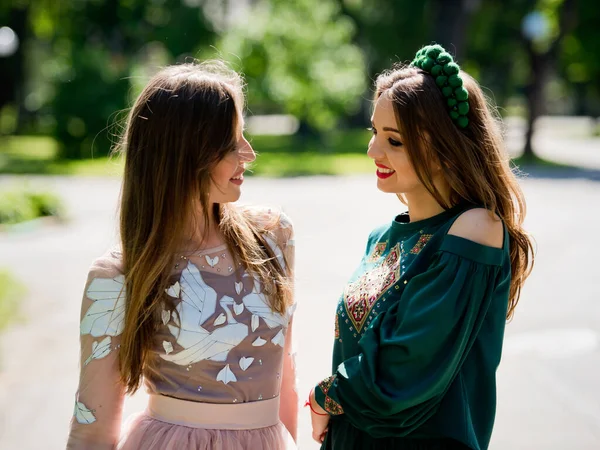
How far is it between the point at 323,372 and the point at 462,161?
Result: 4.09 metres

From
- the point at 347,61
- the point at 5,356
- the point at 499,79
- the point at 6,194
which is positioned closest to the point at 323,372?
the point at 5,356

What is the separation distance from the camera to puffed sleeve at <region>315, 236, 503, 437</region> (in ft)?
6.23

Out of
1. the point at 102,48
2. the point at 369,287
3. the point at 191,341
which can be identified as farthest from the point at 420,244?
the point at 102,48

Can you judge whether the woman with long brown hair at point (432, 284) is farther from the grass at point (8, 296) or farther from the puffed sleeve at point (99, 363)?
the grass at point (8, 296)

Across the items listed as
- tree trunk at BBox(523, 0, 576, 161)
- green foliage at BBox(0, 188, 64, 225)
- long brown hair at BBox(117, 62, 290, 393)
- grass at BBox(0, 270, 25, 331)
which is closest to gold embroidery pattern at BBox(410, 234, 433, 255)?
long brown hair at BBox(117, 62, 290, 393)

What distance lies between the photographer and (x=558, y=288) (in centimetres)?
883

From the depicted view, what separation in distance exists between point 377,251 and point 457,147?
449mm

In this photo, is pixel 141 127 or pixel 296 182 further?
pixel 296 182

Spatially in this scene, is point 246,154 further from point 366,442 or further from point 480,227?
point 366,442

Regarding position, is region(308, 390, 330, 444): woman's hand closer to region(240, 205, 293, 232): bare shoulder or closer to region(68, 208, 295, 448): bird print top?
region(68, 208, 295, 448): bird print top

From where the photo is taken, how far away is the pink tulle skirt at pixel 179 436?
2021 millimetres

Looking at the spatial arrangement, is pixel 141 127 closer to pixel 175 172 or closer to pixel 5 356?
pixel 175 172

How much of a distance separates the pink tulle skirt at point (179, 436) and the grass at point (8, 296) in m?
5.67

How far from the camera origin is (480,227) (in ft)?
6.45
